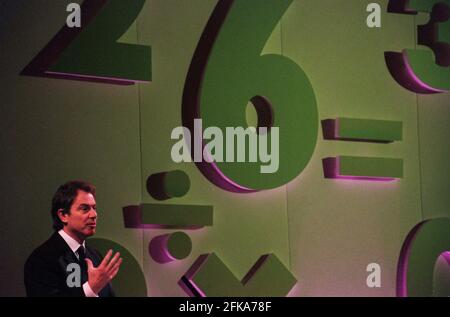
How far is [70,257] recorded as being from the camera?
4.42 metres

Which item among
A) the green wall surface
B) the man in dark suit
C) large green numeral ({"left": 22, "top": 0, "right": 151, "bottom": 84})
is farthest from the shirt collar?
large green numeral ({"left": 22, "top": 0, "right": 151, "bottom": 84})

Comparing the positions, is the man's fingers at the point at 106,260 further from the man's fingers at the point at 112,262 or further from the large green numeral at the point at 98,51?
the large green numeral at the point at 98,51

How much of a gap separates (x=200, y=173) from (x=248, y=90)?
1.85 ft

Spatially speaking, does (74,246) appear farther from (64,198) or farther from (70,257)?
(64,198)

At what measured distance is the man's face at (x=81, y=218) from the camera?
4.44 meters

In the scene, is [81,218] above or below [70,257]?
above

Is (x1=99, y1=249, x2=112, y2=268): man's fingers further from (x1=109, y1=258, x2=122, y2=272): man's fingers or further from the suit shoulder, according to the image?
the suit shoulder

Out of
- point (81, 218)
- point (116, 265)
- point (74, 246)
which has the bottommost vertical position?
point (116, 265)

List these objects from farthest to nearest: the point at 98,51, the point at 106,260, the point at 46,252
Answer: the point at 98,51, the point at 106,260, the point at 46,252

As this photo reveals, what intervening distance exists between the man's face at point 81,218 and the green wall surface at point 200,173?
179 millimetres

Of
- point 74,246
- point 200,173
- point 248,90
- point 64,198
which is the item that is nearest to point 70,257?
point 74,246

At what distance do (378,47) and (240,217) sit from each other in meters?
1.51
